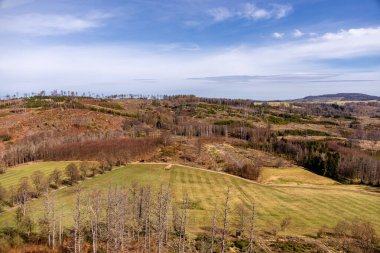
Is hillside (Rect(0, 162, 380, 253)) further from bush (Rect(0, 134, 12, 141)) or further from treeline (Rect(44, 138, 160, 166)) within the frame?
bush (Rect(0, 134, 12, 141))

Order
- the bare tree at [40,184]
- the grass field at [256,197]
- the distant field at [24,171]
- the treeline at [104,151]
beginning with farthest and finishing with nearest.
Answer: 1. the treeline at [104,151]
2. the distant field at [24,171]
3. the bare tree at [40,184]
4. the grass field at [256,197]

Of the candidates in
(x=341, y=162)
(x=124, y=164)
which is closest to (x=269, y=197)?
(x=124, y=164)

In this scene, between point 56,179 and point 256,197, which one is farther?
point 256,197

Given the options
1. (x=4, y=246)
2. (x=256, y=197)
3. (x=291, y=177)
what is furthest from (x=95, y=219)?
(x=291, y=177)

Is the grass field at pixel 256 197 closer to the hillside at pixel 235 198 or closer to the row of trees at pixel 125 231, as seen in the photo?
the hillside at pixel 235 198

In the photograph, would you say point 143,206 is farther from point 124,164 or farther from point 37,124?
point 37,124

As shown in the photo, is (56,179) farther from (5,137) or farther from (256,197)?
(5,137)

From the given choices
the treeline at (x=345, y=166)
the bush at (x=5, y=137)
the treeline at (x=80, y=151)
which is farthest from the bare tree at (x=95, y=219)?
the bush at (x=5, y=137)

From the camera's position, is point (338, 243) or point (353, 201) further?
point (353, 201)
